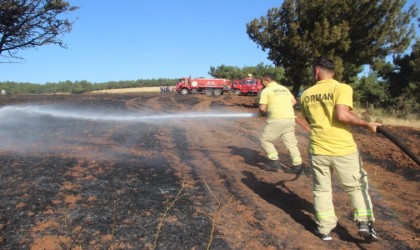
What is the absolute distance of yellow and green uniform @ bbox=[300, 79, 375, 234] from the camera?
3.53m

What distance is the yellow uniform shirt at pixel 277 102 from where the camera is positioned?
20.1ft

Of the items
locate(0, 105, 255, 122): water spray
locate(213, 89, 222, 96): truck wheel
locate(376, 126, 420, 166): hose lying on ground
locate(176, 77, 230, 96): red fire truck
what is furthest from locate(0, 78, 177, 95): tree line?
locate(376, 126, 420, 166): hose lying on ground

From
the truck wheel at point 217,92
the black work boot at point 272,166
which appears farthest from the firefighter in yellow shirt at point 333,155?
the truck wheel at point 217,92

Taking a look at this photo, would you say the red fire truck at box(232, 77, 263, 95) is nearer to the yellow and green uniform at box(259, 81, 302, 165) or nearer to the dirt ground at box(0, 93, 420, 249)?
the dirt ground at box(0, 93, 420, 249)

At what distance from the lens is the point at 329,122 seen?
11.8 ft

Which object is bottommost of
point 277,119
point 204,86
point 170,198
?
point 170,198

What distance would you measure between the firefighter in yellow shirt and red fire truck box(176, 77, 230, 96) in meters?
33.4

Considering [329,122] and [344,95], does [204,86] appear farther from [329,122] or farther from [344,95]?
[344,95]

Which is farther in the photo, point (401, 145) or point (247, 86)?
point (247, 86)

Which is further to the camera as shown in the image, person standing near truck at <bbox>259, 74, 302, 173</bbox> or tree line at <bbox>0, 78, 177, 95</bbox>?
tree line at <bbox>0, 78, 177, 95</bbox>

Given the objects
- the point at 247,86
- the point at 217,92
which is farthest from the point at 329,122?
the point at 217,92

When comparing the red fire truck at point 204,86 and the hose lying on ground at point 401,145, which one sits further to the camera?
the red fire truck at point 204,86

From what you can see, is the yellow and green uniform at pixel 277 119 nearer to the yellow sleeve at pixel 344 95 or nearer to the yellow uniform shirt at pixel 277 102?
the yellow uniform shirt at pixel 277 102

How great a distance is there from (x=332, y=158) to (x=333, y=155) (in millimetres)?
33
